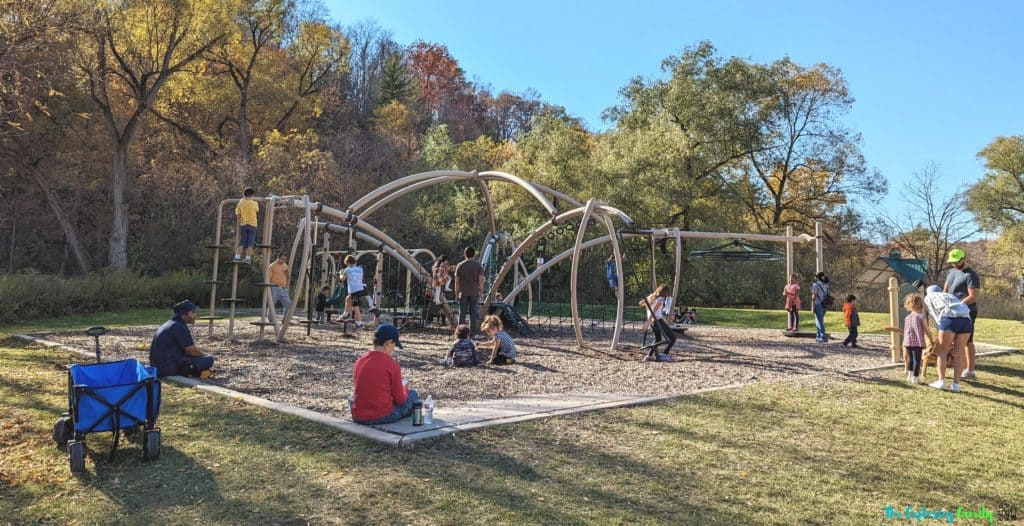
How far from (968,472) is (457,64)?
2151 inches

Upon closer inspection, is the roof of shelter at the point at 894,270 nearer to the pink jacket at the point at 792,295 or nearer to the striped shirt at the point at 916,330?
the pink jacket at the point at 792,295

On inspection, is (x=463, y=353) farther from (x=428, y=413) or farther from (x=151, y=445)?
(x=151, y=445)

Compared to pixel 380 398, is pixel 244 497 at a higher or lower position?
Result: lower

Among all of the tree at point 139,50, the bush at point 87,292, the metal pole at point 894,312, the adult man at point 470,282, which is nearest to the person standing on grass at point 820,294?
the metal pole at point 894,312

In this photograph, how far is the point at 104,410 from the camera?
4.90 metres

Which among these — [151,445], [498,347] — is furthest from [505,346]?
[151,445]

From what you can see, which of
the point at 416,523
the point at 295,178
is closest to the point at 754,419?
the point at 416,523

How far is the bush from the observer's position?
1703 cm

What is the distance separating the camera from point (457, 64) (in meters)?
56.3

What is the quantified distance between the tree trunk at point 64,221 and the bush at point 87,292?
441 centimetres

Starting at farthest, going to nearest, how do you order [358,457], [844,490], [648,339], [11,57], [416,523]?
[648,339] < [11,57] < [358,457] < [844,490] < [416,523]

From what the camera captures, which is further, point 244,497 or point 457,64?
point 457,64

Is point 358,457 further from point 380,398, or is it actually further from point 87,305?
point 87,305

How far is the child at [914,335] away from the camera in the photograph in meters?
9.23
